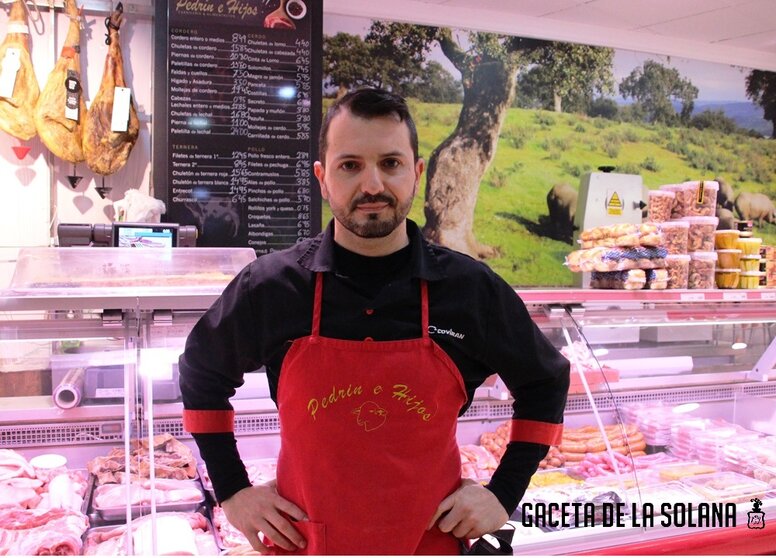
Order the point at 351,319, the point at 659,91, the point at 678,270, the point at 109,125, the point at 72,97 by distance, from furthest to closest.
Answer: the point at 659,91, the point at 109,125, the point at 72,97, the point at 678,270, the point at 351,319

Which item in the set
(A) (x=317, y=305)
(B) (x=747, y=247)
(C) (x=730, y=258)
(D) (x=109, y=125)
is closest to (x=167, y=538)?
(A) (x=317, y=305)

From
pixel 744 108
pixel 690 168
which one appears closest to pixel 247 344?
pixel 690 168

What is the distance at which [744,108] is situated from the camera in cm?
724

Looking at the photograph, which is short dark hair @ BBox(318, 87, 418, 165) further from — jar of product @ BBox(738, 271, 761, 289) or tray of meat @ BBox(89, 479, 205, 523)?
jar of product @ BBox(738, 271, 761, 289)

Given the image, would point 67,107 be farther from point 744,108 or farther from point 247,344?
point 744,108

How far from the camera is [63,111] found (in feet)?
14.0

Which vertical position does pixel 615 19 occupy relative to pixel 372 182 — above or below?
above

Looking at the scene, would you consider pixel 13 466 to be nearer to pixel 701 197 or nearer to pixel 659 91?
pixel 701 197

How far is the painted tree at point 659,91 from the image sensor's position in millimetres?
6660

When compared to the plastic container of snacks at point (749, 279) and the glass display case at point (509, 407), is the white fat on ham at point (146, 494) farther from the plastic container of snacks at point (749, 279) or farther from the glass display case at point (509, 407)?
the plastic container of snacks at point (749, 279)

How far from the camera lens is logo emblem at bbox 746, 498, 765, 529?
2842mm

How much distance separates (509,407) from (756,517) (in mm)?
1093

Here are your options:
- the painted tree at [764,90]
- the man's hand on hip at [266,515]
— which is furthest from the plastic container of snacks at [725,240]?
the painted tree at [764,90]

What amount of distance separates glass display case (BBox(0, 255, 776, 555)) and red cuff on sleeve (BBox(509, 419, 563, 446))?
28.8 inches
